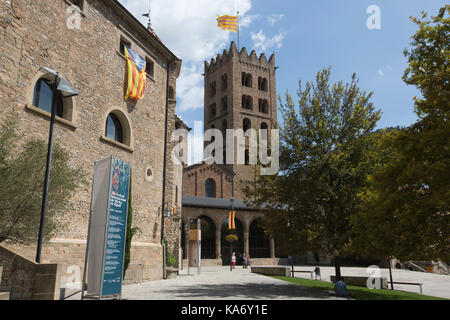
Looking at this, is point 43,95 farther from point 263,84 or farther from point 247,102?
point 263,84

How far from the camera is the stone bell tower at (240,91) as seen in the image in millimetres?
58312

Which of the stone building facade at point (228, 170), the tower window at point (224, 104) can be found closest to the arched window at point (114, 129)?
the stone building facade at point (228, 170)

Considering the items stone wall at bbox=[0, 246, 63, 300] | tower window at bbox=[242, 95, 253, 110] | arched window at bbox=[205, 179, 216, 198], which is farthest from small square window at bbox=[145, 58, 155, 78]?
tower window at bbox=[242, 95, 253, 110]

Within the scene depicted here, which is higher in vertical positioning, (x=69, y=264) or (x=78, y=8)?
(x=78, y=8)

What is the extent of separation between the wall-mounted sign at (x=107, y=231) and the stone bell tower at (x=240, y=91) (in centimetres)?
4723

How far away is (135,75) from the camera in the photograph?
1766 centimetres

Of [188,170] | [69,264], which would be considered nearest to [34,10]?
[69,264]

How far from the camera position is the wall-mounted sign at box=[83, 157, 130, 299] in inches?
355

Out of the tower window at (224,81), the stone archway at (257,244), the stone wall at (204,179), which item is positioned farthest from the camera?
the tower window at (224,81)

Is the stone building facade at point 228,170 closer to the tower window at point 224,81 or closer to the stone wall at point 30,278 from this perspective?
the tower window at point 224,81

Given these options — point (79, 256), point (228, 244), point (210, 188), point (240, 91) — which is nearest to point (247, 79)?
point (240, 91)
